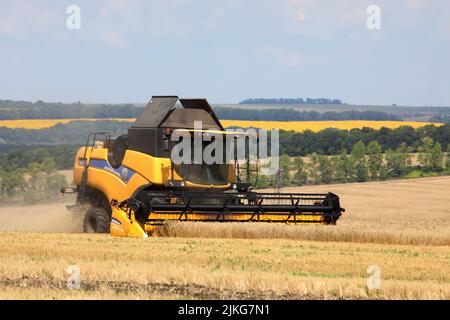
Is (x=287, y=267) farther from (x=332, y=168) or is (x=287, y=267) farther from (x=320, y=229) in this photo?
(x=332, y=168)

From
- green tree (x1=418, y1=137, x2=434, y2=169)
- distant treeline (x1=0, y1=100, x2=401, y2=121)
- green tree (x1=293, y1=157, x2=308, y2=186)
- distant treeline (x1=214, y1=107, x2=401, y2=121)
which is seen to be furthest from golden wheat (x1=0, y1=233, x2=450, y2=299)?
distant treeline (x1=214, y1=107, x2=401, y2=121)

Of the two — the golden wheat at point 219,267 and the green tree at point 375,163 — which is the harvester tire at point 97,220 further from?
the green tree at point 375,163

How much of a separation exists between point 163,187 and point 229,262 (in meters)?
5.10

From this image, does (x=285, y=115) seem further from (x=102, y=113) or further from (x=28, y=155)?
(x=28, y=155)

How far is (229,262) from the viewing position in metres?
12.9

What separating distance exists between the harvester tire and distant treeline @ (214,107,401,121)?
242ft

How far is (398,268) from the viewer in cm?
1255

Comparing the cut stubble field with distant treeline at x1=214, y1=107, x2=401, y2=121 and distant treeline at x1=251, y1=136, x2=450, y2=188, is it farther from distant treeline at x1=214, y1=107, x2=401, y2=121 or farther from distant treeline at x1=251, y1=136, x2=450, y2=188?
distant treeline at x1=214, y1=107, x2=401, y2=121

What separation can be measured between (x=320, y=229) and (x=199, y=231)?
235 centimetres

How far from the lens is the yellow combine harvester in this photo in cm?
1714

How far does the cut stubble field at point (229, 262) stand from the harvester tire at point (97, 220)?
1.13 metres

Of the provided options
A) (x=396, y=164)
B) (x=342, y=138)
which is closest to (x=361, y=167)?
(x=396, y=164)

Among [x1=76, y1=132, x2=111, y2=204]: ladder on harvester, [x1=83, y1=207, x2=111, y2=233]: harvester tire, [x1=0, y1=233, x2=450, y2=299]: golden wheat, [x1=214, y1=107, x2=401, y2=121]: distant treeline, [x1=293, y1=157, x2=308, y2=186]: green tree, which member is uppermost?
[x1=76, y1=132, x2=111, y2=204]: ladder on harvester
